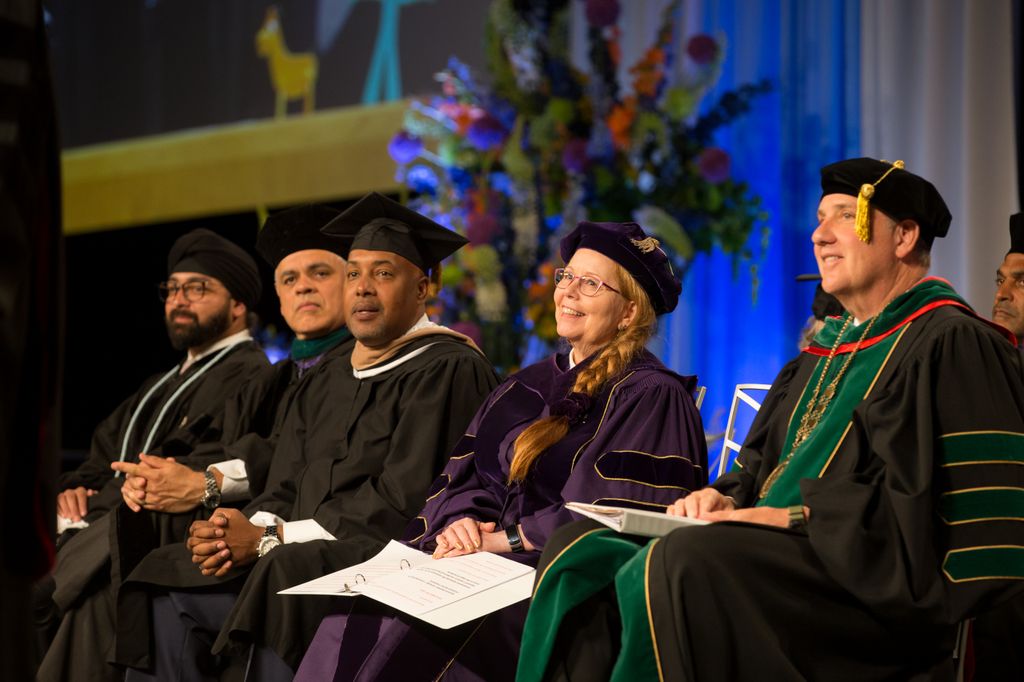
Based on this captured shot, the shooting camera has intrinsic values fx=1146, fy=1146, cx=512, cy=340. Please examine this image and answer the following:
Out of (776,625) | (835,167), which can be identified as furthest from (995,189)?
(776,625)

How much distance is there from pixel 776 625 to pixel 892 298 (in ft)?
3.16

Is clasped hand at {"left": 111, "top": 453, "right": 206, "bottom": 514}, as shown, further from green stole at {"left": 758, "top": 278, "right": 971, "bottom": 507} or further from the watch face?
green stole at {"left": 758, "top": 278, "right": 971, "bottom": 507}

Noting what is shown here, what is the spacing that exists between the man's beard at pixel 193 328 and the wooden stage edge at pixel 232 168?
271 centimetres

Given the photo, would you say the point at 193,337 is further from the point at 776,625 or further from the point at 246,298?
the point at 776,625

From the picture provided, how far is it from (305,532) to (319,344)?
1.35 metres

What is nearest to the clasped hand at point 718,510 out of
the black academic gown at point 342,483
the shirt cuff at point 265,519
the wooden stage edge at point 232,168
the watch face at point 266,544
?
the black academic gown at point 342,483

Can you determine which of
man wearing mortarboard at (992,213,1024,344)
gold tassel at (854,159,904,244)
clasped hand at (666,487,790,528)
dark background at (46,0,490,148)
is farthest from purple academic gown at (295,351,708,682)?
dark background at (46,0,490,148)

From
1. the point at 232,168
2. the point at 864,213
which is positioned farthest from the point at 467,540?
the point at 232,168

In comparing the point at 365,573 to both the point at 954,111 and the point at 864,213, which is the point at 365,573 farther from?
the point at 954,111

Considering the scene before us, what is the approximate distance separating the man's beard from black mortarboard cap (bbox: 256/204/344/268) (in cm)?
47

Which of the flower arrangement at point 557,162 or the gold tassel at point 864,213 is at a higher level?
the flower arrangement at point 557,162

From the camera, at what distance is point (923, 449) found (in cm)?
253

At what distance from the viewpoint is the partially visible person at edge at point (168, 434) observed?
3943 millimetres

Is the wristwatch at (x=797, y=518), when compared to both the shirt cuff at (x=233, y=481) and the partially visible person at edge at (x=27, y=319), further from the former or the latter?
the shirt cuff at (x=233, y=481)
